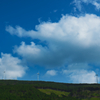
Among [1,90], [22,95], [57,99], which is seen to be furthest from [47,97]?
[1,90]

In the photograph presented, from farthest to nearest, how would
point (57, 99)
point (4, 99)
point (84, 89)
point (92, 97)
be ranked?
point (84, 89) < point (92, 97) < point (57, 99) < point (4, 99)

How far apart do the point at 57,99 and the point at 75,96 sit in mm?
23161

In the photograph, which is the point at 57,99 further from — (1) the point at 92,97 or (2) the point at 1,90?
(2) the point at 1,90

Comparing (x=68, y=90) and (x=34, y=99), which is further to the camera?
(x=68, y=90)

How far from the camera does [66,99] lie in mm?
130000

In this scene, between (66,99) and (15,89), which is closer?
(66,99)

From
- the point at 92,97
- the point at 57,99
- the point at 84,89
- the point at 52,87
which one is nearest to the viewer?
the point at 57,99

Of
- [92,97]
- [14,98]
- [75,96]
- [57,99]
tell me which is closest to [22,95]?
[14,98]

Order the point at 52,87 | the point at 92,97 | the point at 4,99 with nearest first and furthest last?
the point at 4,99
the point at 92,97
the point at 52,87

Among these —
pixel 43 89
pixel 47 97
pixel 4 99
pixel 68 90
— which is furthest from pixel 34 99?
pixel 68 90

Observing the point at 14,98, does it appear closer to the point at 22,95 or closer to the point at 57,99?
the point at 22,95

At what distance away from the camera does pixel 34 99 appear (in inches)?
4911

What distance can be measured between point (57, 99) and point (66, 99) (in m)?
8.54

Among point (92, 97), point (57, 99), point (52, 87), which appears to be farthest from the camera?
point (52, 87)
